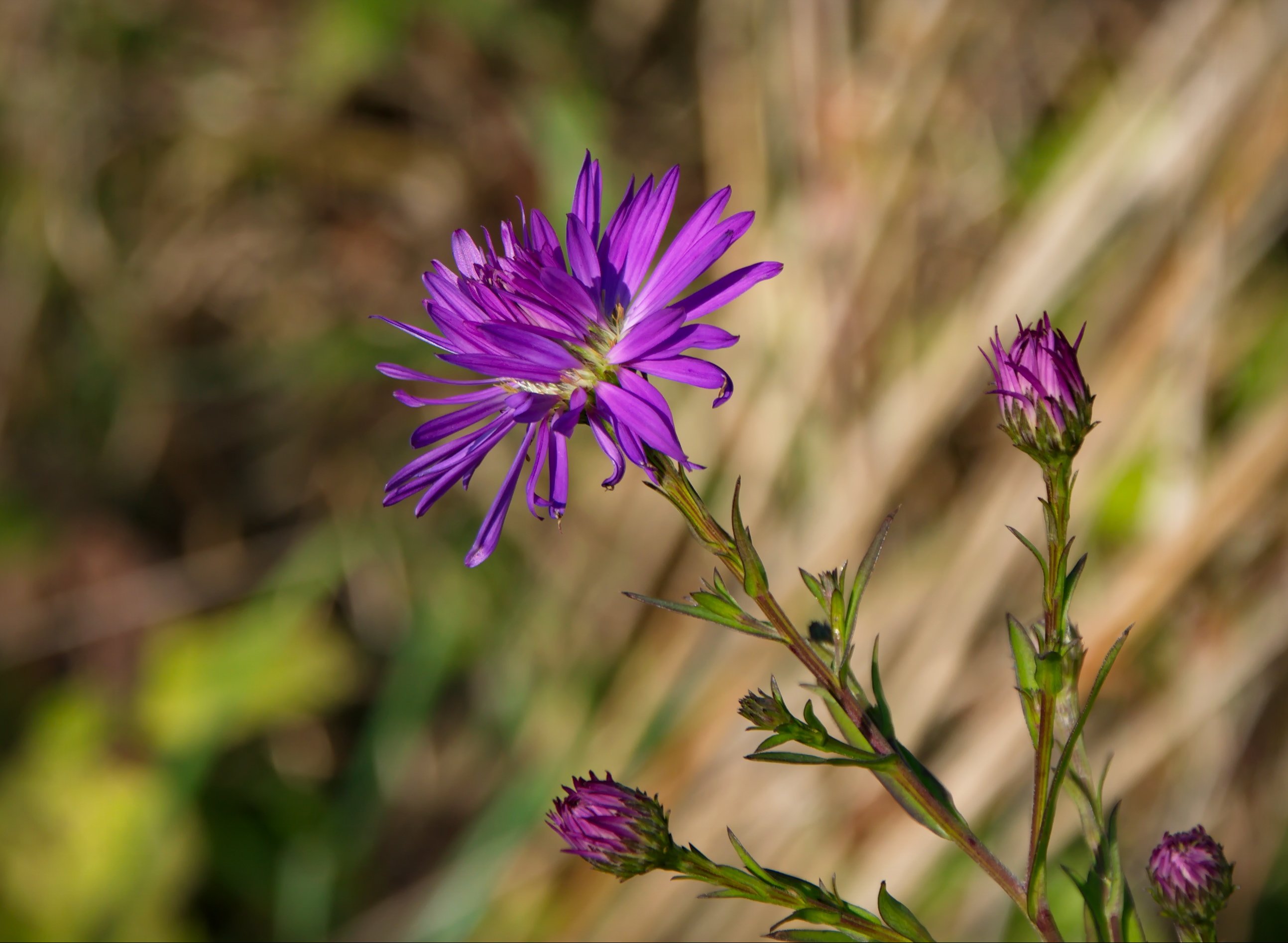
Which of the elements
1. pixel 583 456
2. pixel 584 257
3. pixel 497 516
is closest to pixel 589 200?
pixel 584 257

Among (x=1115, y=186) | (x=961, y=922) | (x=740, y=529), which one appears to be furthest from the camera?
(x=1115, y=186)

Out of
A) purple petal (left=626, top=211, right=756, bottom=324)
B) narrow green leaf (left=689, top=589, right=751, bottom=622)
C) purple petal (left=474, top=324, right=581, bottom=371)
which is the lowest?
narrow green leaf (left=689, top=589, right=751, bottom=622)

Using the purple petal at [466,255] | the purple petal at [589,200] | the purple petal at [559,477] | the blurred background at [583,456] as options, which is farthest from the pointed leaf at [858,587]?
the blurred background at [583,456]

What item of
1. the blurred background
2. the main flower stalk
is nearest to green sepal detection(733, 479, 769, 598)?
the main flower stalk

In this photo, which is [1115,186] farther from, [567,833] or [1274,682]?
[567,833]

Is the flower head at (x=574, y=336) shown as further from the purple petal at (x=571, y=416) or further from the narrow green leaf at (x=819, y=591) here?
the narrow green leaf at (x=819, y=591)

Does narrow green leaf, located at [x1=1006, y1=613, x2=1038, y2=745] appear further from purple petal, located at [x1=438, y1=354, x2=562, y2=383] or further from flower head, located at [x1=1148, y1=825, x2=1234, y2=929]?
purple petal, located at [x1=438, y1=354, x2=562, y2=383]

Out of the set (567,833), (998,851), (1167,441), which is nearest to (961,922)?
(998,851)
